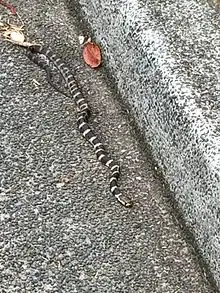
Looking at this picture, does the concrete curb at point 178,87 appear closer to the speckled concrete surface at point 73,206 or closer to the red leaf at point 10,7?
the speckled concrete surface at point 73,206

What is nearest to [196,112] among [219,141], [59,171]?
[219,141]

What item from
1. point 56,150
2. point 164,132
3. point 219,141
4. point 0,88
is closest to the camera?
point 219,141

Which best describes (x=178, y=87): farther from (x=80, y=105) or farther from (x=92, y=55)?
(x=92, y=55)

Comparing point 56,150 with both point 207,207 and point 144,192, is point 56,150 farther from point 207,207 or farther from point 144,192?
point 207,207

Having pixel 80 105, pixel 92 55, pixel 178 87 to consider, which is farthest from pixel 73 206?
pixel 92 55

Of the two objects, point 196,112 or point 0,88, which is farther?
point 0,88

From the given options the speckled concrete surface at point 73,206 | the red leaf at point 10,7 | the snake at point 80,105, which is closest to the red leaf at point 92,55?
the speckled concrete surface at point 73,206
